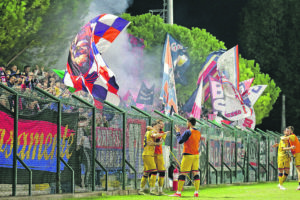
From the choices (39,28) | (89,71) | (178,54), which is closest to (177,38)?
(178,54)

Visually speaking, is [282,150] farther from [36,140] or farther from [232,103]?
[36,140]

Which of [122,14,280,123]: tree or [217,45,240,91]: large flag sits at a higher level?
[122,14,280,123]: tree

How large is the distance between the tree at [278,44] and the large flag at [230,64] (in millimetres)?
34967

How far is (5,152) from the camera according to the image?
43.8 ft

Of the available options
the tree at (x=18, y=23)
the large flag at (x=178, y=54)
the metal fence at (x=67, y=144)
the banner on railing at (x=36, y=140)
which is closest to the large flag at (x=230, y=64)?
the large flag at (x=178, y=54)

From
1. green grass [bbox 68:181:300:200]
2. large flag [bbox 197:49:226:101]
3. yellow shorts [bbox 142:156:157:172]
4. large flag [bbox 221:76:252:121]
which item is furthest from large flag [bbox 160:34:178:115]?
large flag [bbox 197:49:226:101]

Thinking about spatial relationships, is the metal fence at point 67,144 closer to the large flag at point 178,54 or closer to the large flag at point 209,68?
the large flag at point 178,54

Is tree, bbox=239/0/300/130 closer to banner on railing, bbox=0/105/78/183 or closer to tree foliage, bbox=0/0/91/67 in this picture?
tree foliage, bbox=0/0/91/67

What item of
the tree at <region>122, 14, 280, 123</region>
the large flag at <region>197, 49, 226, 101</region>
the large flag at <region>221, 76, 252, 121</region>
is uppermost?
the tree at <region>122, 14, 280, 123</region>

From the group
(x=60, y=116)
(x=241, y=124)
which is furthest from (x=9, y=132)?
(x=241, y=124)

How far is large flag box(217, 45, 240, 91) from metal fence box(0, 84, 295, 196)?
44.6ft

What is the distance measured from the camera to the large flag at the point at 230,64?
121ft

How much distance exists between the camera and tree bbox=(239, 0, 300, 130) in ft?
236

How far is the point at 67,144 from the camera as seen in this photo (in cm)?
1579
